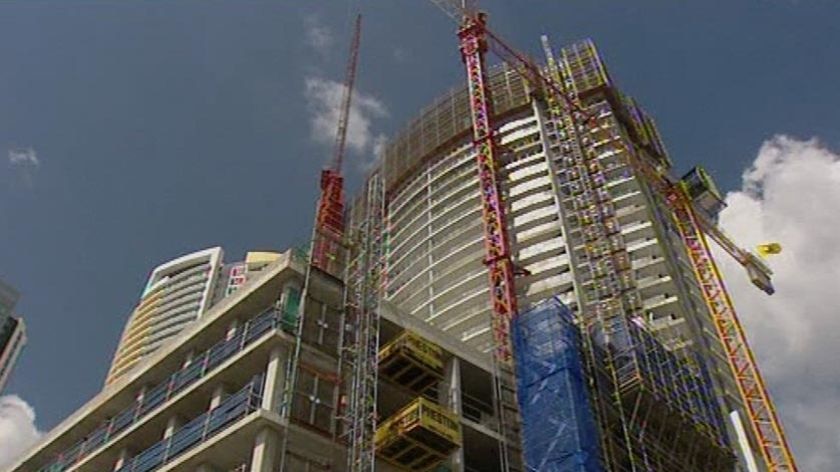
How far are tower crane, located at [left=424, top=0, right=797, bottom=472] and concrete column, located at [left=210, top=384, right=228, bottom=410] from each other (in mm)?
20263

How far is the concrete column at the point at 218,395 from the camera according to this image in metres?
40.7

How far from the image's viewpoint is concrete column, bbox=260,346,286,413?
37500mm

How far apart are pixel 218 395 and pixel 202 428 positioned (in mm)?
2106

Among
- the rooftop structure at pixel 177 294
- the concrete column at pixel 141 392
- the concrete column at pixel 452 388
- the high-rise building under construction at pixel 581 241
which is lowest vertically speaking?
the concrete column at pixel 452 388

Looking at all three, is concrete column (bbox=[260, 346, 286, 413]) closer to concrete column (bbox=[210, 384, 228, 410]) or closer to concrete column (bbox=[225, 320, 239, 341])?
concrete column (bbox=[210, 384, 228, 410])

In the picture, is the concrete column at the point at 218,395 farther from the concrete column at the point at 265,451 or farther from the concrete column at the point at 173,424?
the concrete column at the point at 265,451

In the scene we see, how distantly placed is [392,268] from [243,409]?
183ft

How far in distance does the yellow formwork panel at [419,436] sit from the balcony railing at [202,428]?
5.59 m

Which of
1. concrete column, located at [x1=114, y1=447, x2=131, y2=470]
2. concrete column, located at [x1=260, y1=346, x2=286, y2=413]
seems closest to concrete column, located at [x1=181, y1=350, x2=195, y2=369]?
concrete column, located at [x1=114, y1=447, x2=131, y2=470]

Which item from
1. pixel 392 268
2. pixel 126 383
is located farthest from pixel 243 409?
pixel 392 268

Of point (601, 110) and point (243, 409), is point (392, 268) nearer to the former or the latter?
point (601, 110)

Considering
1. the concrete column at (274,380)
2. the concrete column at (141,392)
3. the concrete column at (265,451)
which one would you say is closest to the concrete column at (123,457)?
the concrete column at (141,392)

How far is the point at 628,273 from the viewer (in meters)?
72.4

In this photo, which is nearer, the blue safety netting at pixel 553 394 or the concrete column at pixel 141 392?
the blue safety netting at pixel 553 394
